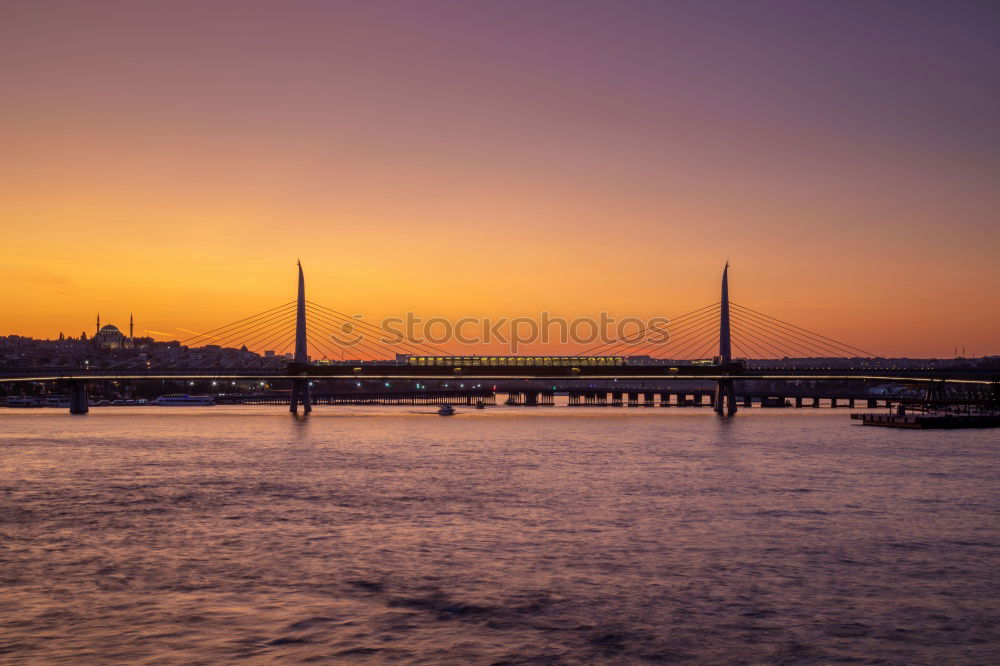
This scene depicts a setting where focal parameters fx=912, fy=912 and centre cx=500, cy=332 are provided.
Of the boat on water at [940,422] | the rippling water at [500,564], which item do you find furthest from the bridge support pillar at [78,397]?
the boat on water at [940,422]

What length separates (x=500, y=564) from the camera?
28.0 m

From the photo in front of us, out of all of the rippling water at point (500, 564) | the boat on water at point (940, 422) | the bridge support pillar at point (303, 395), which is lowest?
the boat on water at point (940, 422)

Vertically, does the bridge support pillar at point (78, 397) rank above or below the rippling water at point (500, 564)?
above

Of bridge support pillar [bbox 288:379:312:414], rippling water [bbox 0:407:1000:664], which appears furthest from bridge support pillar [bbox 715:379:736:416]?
rippling water [bbox 0:407:1000:664]

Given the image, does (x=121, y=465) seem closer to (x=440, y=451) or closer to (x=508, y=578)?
(x=440, y=451)

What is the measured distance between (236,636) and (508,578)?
27.8 ft

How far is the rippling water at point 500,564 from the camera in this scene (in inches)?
785

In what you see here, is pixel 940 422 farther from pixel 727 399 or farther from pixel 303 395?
pixel 303 395

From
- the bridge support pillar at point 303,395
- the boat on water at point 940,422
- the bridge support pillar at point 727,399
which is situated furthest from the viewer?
the bridge support pillar at point 727,399

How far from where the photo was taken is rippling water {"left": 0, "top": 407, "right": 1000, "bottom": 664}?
1994cm

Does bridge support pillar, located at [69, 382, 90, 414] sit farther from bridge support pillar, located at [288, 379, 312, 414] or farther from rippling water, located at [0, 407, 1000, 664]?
rippling water, located at [0, 407, 1000, 664]

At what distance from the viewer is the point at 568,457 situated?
230 feet

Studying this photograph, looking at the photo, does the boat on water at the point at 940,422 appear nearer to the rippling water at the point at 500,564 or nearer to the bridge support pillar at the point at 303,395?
the rippling water at the point at 500,564

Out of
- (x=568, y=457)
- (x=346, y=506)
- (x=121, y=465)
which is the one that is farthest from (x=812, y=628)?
(x=121, y=465)
